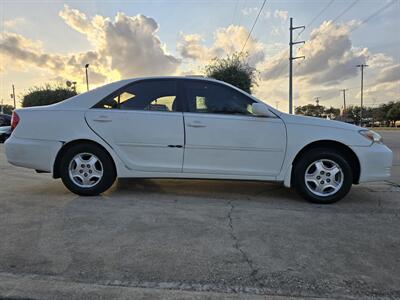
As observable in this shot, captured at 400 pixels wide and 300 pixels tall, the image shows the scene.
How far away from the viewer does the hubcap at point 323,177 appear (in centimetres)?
518

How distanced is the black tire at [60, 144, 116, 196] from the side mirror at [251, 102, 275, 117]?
200 centimetres

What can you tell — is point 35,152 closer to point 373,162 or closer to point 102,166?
point 102,166

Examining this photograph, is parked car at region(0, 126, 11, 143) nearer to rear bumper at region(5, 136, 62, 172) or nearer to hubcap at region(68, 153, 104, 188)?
rear bumper at region(5, 136, 62, 172)

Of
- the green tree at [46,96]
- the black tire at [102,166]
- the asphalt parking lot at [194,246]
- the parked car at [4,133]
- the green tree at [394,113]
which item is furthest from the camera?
the green tree at [394,113]

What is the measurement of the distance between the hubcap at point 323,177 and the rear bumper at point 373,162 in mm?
325

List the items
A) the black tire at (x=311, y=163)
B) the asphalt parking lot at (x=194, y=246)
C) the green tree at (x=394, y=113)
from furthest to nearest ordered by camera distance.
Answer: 1. the green tree at (x=394, y=113)
2. the black tire at (x=311, y=163)
3. the asphalt parking lot at (x=194, y=246)

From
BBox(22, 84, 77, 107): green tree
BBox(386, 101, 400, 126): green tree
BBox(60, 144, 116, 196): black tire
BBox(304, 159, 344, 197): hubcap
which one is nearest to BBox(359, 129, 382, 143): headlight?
BBox(304, 159, 344, 197): hubcap

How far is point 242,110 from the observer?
17.3 ft

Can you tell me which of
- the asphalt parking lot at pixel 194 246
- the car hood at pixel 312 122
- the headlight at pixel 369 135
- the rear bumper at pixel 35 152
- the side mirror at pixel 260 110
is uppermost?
the side mirror at pixel 260 110

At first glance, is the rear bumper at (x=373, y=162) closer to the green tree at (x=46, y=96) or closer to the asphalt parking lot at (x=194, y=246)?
the asphalt parking lot at (x=194, y=246)

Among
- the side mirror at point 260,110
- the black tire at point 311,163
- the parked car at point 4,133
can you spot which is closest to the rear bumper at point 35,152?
Result: the side mirror at point 260,110

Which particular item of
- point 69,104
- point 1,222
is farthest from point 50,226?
point 69,104

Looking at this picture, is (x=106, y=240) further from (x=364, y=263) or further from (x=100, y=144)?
(x=364, y=263)

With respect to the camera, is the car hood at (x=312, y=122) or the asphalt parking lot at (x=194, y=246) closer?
the asphalt parking lot at (x=194, y=246)
